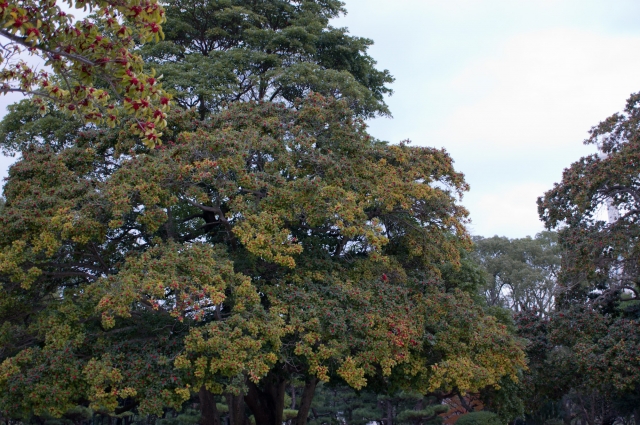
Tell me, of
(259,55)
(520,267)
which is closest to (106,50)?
(259,55)

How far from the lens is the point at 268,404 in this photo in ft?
40.3

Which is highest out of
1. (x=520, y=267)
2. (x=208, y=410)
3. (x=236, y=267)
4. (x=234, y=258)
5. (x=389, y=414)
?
(x=520, y=267)

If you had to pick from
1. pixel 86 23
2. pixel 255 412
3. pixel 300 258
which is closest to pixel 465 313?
pixel 300 258

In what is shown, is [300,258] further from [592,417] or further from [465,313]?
[592,417]

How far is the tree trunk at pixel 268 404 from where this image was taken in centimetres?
1217

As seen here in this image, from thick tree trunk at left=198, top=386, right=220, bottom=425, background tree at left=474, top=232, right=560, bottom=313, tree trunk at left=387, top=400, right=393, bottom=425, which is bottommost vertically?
tree trunk at left=387, top=400, right=393, bottom=425

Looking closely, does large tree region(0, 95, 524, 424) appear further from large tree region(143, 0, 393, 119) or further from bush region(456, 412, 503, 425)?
bush region(456, 412, 503, 425)

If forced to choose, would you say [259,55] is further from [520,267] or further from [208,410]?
[520,267]

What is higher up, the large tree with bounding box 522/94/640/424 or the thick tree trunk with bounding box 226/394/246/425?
the large tree with bounding box 522/94/640/424

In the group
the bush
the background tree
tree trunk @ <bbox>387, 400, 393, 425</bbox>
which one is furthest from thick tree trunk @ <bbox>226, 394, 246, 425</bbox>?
the background tree

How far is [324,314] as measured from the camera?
882 centimetres

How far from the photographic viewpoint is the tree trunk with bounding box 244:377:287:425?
479 inches

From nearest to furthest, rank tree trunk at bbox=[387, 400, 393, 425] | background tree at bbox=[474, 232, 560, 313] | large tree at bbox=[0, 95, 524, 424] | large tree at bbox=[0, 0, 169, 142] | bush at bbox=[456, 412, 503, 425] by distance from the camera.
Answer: large tree at bbox=[0, 0, 169, 142] < large tree at bbox=[0, 95, 524, 424] < bush at bbox=[456, 412, 503, 425] < tree trunk at bbox=[387, 400, 393, 425] < background tree at bbox=[474, 232, 560, 313]

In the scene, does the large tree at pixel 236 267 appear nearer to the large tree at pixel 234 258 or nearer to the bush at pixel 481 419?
the large tree at pixel 234 258
